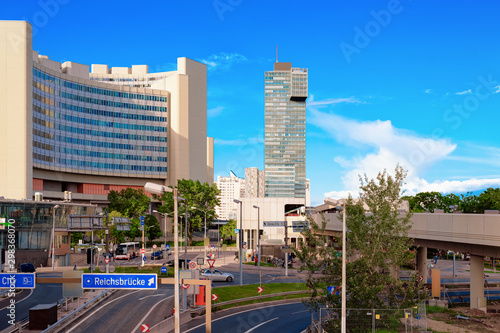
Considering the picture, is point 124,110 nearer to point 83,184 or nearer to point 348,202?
point 83,184

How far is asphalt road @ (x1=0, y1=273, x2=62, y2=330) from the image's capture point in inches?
1324

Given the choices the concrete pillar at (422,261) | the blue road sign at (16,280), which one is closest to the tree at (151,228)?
the concrete pillar at (422,261)

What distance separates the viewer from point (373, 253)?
26812 mm

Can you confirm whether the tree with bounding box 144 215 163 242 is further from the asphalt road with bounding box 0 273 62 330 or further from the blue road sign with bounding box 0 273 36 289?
the blue road sign with bounding box 0 273 36 289

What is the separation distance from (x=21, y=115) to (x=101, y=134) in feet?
103

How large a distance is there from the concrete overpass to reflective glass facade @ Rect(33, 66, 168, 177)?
117 m

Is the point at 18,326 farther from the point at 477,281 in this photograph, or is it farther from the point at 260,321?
the point at 477,281

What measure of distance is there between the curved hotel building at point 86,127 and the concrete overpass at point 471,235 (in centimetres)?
10774

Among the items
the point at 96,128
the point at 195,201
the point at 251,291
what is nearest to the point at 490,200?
the point at 195,201

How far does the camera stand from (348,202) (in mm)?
28188

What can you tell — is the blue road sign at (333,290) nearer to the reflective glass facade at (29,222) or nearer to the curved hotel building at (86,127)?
the reflective glass facade at (29,222)

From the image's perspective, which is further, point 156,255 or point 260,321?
point 156,255

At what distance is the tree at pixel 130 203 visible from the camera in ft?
403

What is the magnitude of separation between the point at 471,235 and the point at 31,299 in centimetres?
3789
